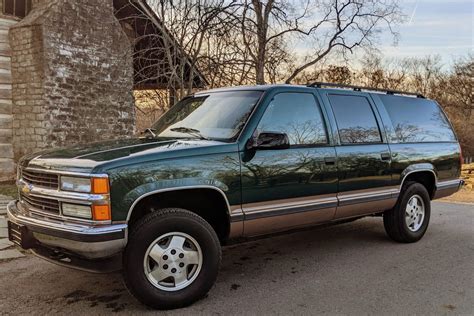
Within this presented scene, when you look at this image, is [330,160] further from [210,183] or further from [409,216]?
[409,216]

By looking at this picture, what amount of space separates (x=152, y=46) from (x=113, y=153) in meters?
9.81

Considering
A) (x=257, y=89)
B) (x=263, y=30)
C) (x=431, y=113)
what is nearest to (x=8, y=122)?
(x=263, y=30)

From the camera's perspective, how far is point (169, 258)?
3.89 meters

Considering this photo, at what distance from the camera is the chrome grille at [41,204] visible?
3.79m

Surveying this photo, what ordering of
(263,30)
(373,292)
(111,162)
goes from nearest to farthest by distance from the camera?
(111,162), (373,292), (263,30)

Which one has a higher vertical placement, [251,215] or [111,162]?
[111,162]

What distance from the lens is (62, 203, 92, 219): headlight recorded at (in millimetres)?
3580

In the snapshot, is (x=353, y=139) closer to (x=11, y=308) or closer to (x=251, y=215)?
(x=251, y=215)

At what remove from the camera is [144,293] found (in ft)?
12.3

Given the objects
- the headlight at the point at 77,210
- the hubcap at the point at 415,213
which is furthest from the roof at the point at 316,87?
the headlight at the point at 77,210

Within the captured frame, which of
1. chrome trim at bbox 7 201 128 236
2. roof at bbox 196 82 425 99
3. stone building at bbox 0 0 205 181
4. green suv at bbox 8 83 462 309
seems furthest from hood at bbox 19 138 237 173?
stone building at bbox 0 0 205 181

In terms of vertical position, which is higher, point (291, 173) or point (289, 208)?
point (291, 173)

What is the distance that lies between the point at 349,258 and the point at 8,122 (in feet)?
31.0

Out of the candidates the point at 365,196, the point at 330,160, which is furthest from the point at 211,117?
the point at 365,196
